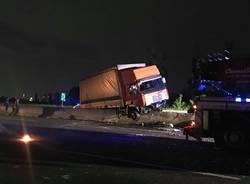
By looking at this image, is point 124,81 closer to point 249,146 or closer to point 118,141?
point 118,141

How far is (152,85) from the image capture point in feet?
113

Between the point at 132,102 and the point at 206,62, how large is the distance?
17.8 m

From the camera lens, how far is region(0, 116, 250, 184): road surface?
400 inches

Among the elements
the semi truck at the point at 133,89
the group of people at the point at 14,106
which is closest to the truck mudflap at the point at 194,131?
the semi truck at the point at 133,89

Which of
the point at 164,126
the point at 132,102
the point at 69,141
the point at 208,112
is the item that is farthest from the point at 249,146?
the point at 132,102

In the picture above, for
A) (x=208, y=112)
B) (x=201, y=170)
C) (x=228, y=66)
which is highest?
(x=228, y=66)

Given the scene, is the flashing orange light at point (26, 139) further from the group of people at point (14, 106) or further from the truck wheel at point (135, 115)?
the group of people at point (14, 106)

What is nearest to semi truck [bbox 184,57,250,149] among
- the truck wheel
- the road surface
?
the road surface

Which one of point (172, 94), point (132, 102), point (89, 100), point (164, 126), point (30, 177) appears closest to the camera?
point (30, 177)

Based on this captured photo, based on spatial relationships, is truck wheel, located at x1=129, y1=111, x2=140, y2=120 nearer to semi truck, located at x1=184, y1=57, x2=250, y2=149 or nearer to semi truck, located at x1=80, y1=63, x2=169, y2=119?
semi truck, located at x1=80, y1=63, x2=169, y2=119

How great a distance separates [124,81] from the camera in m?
34.3

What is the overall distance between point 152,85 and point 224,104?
19.4 m

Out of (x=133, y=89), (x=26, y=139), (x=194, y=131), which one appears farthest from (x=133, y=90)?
(x=194, y=131)

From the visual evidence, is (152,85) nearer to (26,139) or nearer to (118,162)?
(26,139)
